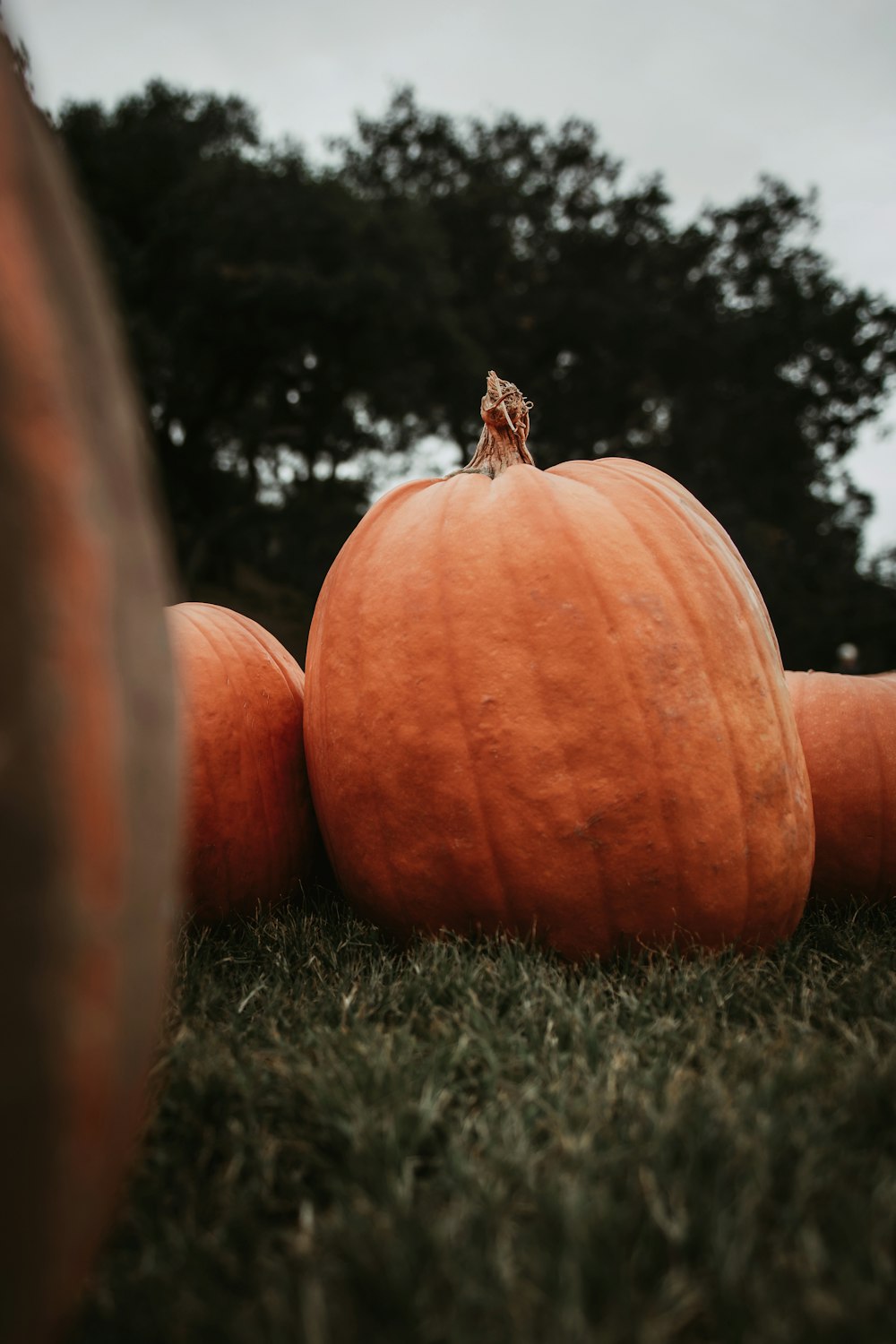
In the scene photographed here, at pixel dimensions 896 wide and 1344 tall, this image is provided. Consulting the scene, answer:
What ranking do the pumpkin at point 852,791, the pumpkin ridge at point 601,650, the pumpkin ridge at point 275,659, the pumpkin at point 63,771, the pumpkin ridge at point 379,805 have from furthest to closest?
the pumpkin at point 852,791
the pumpkin ridge at point 275,659
the pumpkin ridge at point 379,805
the pumpkin ridge at point 601,650
the pumpkin at point 63,771

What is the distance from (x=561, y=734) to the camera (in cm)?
172

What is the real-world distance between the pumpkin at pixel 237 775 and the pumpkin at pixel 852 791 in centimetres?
143

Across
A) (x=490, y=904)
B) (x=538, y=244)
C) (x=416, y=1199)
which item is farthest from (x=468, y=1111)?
(x=538, y=244)

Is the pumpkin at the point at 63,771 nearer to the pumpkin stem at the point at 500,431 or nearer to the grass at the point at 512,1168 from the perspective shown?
the grass at the point at 512,1168

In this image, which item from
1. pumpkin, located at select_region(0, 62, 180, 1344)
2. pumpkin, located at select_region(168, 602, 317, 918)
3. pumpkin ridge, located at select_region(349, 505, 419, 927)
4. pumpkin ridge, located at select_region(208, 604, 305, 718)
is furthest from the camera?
pumpkin ridge, located at select_region(208, 604, 305, 718)

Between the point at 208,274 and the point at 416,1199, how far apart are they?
54.3 feet

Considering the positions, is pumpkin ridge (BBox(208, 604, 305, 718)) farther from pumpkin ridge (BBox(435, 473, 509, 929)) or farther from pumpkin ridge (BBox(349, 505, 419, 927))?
pumpkin ridge (BBox(435, 473, 509, 929))

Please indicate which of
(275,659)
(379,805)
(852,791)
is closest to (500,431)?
(275,659)

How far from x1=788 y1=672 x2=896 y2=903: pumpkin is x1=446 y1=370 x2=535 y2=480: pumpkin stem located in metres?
1.22

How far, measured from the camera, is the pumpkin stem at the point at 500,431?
7.10ft

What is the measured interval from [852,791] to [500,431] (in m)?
1.43

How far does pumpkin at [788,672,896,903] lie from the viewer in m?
2.56

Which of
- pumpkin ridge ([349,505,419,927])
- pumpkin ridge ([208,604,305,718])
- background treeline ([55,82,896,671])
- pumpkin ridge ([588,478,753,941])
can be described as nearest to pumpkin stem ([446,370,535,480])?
pumpkin ridge ([349,505,419,927])

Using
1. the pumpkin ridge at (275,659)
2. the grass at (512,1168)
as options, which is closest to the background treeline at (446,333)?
the pumpkin ridge at (275,659)
